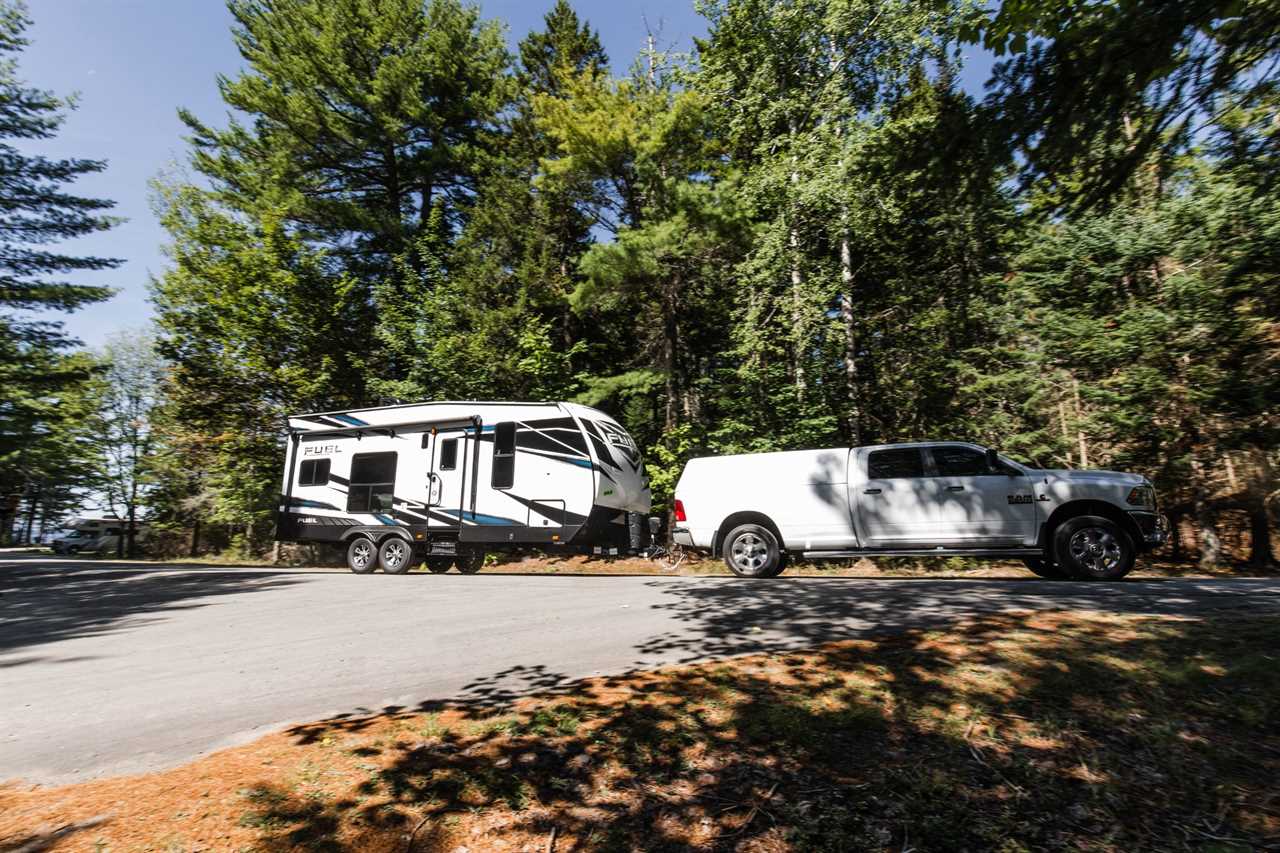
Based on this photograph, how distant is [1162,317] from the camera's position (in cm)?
1231

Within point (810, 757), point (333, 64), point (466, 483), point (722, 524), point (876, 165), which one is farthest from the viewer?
point (333, 64)

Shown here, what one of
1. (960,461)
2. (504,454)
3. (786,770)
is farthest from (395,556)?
(786,770)

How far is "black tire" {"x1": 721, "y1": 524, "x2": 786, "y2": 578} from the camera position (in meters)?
9.77

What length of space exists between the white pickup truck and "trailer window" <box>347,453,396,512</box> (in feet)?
22.4

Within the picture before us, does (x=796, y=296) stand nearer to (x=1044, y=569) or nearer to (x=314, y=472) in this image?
(x=1044, y=569)

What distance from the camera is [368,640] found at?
6.24 meters

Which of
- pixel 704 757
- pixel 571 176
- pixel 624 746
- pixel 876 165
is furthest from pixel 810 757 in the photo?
pixel 571 176

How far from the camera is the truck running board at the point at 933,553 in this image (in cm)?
A: 847

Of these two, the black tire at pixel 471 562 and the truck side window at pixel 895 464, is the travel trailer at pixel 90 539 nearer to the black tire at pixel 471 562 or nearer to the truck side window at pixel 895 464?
the black tire at pixel 471 562

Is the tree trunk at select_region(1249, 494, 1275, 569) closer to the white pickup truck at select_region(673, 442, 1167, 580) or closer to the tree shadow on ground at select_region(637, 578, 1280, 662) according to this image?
the white pickup truck at select_region(673, 442, 1167, 580)

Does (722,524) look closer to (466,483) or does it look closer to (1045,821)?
(466,483)

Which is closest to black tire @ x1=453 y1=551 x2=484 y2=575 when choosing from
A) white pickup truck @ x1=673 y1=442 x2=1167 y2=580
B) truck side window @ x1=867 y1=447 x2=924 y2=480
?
white pickup truck @ x1=673 y1=442 x2=1167 y2=580

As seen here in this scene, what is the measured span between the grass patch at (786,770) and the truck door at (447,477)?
9.01m

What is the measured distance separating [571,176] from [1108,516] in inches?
625
